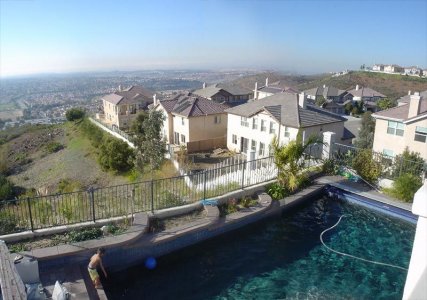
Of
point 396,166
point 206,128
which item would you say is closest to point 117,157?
point 206,128

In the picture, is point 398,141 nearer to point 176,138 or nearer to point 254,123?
point 254,123

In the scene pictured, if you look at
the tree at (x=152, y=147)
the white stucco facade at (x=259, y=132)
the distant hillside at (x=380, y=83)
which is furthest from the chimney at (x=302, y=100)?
the distant hillside at (x=380, y=83)

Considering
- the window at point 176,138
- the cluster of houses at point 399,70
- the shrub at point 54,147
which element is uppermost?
the cluster of houses at point 399,70

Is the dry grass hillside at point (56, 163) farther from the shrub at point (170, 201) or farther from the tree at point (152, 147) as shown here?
the shrub at point (170, 201)

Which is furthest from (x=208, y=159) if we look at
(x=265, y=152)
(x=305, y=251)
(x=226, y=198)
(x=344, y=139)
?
(x=305, y=251)

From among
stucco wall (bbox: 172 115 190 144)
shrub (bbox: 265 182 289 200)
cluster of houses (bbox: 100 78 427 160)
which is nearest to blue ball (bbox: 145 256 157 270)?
shrub (bbox: 265 182 289 200)

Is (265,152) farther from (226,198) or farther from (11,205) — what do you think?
(11,205)
